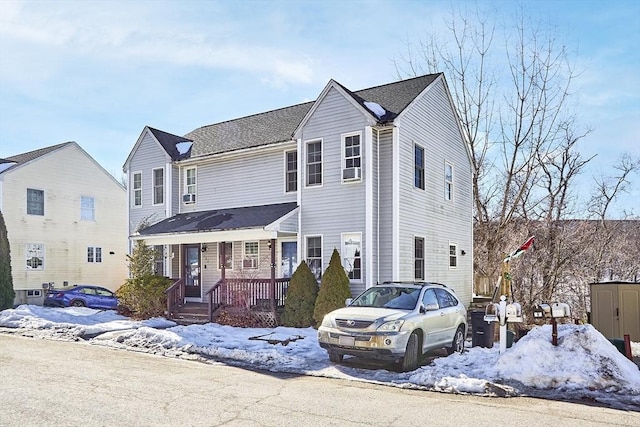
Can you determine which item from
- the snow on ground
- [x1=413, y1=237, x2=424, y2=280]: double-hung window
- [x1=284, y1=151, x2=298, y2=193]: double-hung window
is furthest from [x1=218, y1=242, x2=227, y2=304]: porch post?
[x1=413, y1=237, x2=424, y2=280]: double-hung window

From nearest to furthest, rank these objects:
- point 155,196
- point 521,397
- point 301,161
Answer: point 521,397 → point 301,161 → point 155,196

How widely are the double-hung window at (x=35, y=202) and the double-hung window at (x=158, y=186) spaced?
32.8 ft

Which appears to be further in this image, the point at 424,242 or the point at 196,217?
the point at 196,217

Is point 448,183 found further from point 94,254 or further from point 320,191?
point 94,254

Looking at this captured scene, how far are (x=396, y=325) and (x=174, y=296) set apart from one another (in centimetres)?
1119

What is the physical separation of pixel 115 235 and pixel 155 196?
1146 cm

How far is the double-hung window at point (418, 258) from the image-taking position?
17.5 meters

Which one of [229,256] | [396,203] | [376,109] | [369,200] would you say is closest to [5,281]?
[229,256]

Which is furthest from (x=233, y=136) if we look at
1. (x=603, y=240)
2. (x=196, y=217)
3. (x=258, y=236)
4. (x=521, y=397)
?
(x=603, y=240)

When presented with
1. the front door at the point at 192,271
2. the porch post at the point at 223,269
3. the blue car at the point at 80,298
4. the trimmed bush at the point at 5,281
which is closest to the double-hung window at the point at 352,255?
the porch post at the point at 223,269

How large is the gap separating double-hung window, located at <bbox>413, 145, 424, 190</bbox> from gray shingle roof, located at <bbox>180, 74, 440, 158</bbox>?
5.71 ft

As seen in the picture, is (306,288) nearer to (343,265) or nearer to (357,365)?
(343,265)

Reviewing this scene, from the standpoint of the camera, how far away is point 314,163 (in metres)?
17.7

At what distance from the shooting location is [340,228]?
55.4 feet
